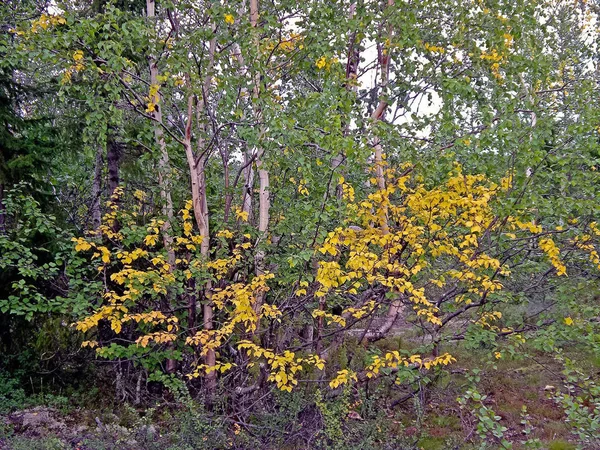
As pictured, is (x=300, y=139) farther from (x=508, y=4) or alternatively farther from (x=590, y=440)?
(x=590, y=440)

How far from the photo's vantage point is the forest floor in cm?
464

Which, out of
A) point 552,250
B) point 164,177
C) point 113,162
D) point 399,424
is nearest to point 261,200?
point 164,177

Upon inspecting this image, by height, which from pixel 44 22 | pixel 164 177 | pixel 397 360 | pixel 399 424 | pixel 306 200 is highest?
pixel 44 22

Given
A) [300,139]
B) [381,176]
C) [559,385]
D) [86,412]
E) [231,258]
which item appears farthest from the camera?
[559,385]

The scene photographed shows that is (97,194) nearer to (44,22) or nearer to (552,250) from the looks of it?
(44,22)

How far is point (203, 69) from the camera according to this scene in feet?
16.2

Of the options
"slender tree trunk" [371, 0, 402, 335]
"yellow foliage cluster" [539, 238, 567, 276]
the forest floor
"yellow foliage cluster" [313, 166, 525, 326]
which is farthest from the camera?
"slender tree trunk" [371, 0, 402, 335]

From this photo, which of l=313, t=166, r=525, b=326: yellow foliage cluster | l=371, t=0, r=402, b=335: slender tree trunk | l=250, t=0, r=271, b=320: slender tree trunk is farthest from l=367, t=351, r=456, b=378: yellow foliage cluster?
l=250, t=0, r=271, b=320: slender tree trunk

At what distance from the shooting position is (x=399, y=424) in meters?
5.61

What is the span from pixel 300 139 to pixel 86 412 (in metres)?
4.38

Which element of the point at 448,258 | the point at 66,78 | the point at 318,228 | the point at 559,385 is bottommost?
the point at 559,385

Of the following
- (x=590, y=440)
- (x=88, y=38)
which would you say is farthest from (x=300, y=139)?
(x=590, y=440)

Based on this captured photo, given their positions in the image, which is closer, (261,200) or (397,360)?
(397,360)

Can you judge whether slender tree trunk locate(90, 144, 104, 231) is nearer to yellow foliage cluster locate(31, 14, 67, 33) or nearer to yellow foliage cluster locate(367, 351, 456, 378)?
yellow foliage cluster locate(31, 14, 67, 33)
